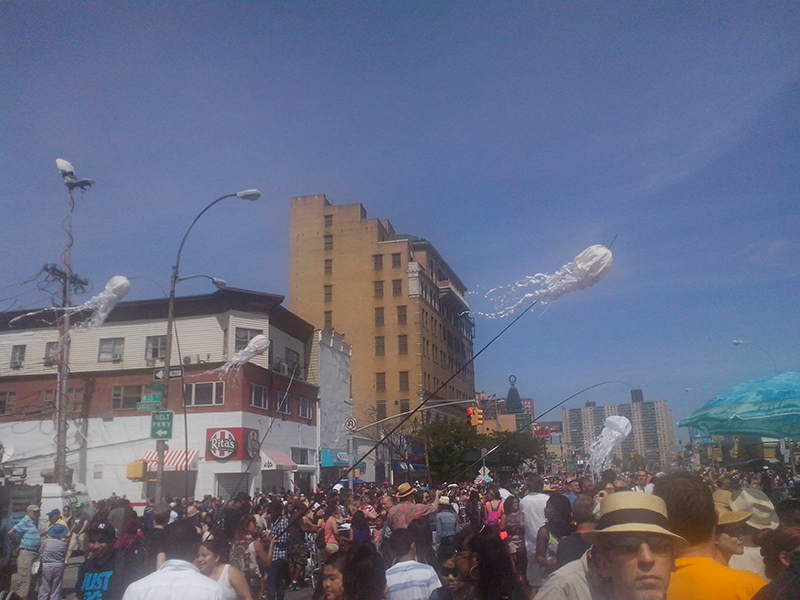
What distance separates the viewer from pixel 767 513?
191 inches

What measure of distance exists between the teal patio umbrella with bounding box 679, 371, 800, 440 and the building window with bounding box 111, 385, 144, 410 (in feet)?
88.7

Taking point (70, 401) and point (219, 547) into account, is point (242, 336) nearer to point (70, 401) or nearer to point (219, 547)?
point (70, 401)

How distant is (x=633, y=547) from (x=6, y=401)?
124 ft

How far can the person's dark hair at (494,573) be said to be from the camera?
4.65 m

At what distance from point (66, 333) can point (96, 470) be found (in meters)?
8.30

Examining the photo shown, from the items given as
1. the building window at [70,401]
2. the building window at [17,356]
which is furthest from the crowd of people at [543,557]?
the building window at [17,356]

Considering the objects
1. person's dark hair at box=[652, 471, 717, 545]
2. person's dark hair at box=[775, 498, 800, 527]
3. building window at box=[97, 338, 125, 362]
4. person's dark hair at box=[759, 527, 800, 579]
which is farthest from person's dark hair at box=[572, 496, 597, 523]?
building window at box=[97, 338, 125, 362]

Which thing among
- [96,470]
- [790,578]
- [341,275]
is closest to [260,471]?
[96,470]

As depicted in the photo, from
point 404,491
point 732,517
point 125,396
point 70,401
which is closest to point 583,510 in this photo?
point 732,517

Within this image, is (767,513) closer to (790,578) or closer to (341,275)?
(790,578)

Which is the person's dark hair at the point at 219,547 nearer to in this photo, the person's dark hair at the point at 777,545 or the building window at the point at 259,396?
the person's dark hair at the point at 777,545

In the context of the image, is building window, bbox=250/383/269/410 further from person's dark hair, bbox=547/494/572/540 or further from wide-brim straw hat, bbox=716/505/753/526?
wide-brim straw hat, bbox=716/505/753/526

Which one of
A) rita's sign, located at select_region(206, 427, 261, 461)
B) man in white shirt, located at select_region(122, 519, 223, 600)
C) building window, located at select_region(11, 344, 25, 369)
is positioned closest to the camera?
man in white shirt, located at select_region(122, 519, 223, 600)

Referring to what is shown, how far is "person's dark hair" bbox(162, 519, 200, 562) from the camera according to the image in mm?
4738
